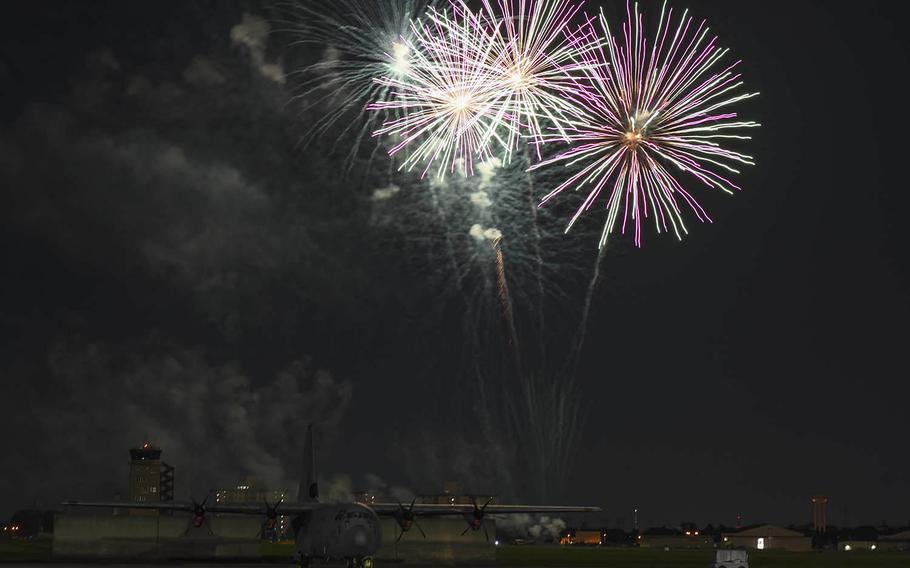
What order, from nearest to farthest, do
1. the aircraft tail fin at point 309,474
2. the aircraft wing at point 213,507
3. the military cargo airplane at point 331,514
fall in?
the military cargo airplane at point 331,514 < the aircraft wing at point 213,507 < the aircraft tail fin at point 309,474

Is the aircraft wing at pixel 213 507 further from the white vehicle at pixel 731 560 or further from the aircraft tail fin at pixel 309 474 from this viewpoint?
the white vehicle at pixel 731 560

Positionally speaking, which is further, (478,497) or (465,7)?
(478,497)

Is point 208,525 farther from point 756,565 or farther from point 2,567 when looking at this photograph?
point 756,565

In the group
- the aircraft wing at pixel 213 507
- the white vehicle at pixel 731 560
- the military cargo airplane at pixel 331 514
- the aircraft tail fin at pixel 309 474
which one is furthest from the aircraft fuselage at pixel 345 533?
the white vehicle at pixel 731 560

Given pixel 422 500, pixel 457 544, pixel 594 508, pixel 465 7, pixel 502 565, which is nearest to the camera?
pixel 465 7

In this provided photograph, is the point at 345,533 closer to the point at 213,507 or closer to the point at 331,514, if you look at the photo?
the point at 331,514

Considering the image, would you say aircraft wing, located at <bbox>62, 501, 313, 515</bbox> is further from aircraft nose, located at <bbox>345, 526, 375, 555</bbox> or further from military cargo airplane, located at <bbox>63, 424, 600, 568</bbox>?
aircraft nose, located at <bbox>345, 526, 375, 555</bbox>

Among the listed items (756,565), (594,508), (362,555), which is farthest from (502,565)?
(362,555)

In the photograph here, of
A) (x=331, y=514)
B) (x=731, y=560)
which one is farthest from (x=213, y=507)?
(x=731, y=560)

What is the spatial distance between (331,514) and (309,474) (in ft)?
53.8

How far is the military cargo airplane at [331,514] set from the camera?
5509 centimetres

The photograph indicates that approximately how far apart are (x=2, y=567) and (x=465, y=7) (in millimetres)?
43188

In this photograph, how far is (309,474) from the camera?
240ft

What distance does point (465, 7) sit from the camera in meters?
Result: 50.5
